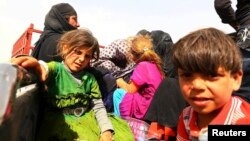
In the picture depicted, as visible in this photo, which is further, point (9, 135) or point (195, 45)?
point (195, 45)

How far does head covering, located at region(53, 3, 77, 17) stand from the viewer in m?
4.46

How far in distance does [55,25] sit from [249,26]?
2.31 meters

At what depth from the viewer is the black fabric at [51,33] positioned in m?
3.64

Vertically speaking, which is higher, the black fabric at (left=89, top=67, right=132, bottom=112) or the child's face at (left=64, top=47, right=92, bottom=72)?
the child's face at (left=64, top=47, right=92, bottom=72)

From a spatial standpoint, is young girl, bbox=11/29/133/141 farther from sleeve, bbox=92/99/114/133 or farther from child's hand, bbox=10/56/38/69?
Answer: child's hand, bbox=10/56/38/69

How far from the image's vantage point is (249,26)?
278cm

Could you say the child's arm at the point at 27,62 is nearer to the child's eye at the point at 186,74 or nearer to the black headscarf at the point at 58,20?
the child's eye at the point at 186,74

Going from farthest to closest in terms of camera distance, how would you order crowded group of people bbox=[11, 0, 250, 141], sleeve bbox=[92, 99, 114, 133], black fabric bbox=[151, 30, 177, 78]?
black fabric bbox=[151, 30, 177, 78] → sleeve bbox=[92, 99, 114, 133] → crowded group of people bbox=[11, 0, 250, 141]

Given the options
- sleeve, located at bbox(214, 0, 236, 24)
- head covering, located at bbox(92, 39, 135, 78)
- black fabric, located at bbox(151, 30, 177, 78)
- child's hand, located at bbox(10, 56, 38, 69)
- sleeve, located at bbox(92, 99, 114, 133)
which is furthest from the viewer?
head covering, located at bbox(92, 39, 135, 78)

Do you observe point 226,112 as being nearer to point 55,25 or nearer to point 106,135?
point 106,135

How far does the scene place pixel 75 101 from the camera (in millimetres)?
Result: 2260

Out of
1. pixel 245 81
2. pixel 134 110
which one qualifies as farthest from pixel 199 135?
pixel 134 110

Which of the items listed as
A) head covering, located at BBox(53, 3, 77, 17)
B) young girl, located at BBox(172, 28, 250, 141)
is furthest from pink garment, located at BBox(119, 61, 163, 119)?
young girl, located at BBox(172, 28, 250, 141)

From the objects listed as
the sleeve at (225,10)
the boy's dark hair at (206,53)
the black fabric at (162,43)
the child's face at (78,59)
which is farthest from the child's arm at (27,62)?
the black fabric at (162,43)
